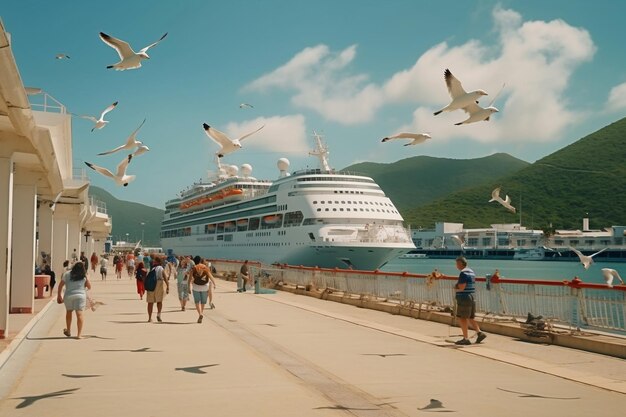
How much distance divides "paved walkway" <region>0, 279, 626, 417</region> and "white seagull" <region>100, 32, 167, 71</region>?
566 centimetres

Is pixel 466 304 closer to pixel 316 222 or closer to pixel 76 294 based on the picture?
pixel 76 294

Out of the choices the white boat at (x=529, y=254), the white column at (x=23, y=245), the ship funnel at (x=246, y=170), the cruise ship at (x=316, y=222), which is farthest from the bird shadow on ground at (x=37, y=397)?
the white boat at (x=529, y=254)

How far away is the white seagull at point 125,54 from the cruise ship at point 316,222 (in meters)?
40.4

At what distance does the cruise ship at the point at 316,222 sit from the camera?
5597 centimetres

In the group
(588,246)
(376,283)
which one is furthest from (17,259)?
(588,246)

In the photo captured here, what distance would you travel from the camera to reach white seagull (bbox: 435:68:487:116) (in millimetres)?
13203

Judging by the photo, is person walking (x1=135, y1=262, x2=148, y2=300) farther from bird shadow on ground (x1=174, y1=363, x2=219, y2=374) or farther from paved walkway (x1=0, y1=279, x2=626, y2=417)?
bird shadow on ground (x1=174, y1=363, x2=219, y2=374)

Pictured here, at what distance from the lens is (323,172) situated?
64.4 m

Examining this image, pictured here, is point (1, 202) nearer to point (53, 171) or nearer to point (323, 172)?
point (53, 171)

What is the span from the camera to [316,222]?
190 feet

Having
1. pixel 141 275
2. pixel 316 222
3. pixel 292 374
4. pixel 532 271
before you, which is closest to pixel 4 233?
pixel 292 374

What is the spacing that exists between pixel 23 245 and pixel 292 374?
9908 millimetres

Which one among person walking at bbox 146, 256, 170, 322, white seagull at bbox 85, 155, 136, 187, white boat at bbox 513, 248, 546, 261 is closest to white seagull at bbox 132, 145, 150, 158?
white seagull at bbox 85, 155, 136, 187

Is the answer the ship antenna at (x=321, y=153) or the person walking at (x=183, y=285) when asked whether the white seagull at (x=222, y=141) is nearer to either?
the person walking at (x=183, y=285)
